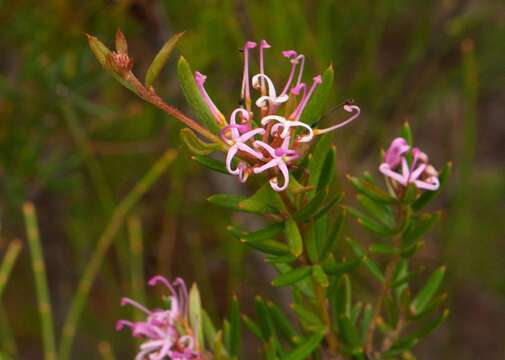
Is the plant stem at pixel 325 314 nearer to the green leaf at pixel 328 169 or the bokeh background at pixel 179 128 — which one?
the green leaf at pixel 328 169

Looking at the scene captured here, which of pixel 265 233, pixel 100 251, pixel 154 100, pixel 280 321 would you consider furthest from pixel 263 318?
pixel 100 251

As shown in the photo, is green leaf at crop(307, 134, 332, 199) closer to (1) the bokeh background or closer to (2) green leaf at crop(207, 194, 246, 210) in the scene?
(2) green leaf at crop(207, 194, 246, 210)

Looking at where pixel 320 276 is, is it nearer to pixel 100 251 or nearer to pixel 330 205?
pixel 330 205

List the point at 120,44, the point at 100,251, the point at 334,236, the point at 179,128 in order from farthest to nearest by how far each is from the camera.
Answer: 1. the point at 179,128
2. the point at 100,251
3. the point at 334,236
4. the point at 120,44

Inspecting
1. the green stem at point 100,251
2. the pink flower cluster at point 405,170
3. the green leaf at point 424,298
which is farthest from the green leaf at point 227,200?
the green stem at point 100,251

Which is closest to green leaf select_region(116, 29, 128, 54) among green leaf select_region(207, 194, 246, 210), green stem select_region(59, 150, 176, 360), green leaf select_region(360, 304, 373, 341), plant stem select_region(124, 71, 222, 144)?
plant stem select_region(124, 71, 222, 144)

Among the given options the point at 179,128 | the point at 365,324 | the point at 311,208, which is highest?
the point at 179,128
